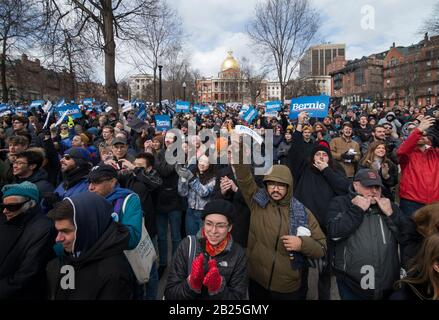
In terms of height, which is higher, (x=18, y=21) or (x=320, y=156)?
(x=18, y=21)

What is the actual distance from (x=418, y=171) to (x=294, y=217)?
2143mm

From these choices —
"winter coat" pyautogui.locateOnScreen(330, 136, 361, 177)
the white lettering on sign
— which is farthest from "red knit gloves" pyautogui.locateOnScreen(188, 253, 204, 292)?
the white lettering on sign

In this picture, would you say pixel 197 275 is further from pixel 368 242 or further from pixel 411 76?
pixel 411 76

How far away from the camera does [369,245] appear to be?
255cm

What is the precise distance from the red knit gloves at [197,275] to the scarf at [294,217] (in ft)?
3.04

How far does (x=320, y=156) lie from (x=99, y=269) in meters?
2.84

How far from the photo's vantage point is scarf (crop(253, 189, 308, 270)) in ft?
8.78

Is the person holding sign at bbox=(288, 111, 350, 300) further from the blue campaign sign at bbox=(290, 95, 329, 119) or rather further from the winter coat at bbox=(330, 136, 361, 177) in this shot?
the blue campaign sign at bbox=(290, 95, 329, 119)

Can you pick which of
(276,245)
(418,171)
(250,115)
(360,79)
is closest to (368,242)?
(276,245)

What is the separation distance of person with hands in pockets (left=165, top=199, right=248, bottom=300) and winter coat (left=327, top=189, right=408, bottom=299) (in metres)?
0.89
